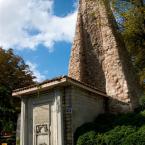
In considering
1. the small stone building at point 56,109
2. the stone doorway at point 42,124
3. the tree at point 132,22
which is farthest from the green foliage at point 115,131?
the tree at point 132,22

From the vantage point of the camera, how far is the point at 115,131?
1427cm

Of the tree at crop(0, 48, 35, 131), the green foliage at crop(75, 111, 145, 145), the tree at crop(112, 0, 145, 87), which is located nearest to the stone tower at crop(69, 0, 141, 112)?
the tree at crop(112, 0, 145, 87)

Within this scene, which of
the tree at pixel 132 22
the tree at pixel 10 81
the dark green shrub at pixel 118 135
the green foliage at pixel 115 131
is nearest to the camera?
the green foliage at pixel 115 131

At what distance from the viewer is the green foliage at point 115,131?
13391mm

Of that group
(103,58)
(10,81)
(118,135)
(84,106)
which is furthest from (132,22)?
(10,81)

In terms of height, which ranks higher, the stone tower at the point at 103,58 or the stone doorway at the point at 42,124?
the stone tower at the point at 103,58

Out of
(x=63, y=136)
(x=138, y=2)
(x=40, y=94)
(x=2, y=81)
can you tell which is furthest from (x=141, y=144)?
(x=2, y=81)

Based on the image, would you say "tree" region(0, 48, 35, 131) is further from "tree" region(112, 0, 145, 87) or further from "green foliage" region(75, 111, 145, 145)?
"green foliage" region(75, 111, 145, 145)

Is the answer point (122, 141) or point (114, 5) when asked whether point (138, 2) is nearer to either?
point (114, 5)

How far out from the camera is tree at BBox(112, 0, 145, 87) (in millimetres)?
19156

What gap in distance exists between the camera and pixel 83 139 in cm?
→ 1465

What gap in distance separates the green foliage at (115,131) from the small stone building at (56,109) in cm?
65

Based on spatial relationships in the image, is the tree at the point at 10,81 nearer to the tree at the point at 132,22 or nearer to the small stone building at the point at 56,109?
the small stone building at the point at 56,109

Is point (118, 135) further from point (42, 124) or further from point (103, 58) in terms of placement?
point (103, 58)
